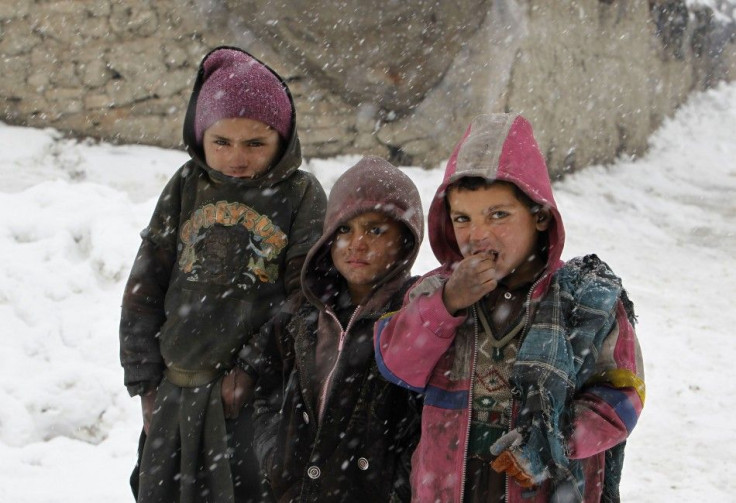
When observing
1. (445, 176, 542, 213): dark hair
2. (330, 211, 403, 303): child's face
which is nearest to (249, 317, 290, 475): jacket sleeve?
(330, 211, 403, 303): child's face

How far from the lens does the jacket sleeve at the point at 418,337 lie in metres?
1.66

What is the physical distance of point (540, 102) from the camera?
27.6 feet

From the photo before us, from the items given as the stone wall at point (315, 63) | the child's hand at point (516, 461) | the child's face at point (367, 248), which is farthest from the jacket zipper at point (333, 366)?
the stone wall at point (315, 63)

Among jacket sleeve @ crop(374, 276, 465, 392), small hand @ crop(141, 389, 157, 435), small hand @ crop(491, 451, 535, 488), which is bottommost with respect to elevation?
small hand @ crop(491, 451, 535, 488)

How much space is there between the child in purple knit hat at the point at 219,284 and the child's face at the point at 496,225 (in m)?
0.64

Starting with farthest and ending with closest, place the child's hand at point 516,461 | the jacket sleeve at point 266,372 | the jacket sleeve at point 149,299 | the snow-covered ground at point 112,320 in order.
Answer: the snow-covered ground at point 112,320
the jacket sleeve at point 149,299
the jacket sleeve at point 266,372
the child's hand at point 516,461

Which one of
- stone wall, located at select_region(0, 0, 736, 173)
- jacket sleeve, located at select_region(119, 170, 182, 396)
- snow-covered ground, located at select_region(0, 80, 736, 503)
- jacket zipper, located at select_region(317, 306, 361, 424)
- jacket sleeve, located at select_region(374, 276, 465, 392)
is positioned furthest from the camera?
stone wall, located at select_region(0, 0, 736, 173)

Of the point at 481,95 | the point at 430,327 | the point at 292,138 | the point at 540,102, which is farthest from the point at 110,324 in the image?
the point at 540,102

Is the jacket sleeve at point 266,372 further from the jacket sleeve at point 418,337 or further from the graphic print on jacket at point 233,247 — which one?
the jacket sleeve at point 418,337

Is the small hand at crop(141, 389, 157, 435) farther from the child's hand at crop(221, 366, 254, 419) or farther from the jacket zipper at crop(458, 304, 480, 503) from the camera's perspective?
the jacket zipper at crop(458, 304, 480, 503)

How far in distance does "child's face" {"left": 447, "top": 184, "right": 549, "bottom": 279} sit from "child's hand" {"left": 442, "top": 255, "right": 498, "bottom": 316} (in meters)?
0.10

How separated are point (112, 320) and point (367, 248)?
9.46ft

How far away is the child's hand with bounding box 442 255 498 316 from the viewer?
5.28 feet

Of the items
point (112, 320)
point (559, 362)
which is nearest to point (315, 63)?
point (112, 320)
